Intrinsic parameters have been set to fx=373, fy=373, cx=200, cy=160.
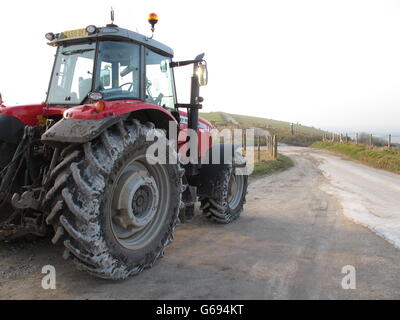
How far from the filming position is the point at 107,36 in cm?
440

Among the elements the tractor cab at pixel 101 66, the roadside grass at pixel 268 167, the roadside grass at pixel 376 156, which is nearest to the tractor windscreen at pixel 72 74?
the tractor cab at pixel 101 66

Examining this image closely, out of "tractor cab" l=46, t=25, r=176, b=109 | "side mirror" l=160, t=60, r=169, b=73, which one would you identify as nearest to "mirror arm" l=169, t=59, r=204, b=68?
"side mirror" l=160, t=60, r=169, b=73

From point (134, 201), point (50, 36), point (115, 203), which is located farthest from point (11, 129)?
point (134, 201)

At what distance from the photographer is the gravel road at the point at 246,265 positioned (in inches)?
139

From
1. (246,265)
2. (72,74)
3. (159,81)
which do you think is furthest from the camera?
(159,81)

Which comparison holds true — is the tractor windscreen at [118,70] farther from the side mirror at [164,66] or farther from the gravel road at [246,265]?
the gravel road at [246,265]

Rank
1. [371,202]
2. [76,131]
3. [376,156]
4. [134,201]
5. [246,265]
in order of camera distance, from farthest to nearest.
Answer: [376,156] → [371,202] → [246,265] → [134,201] → [76,131]

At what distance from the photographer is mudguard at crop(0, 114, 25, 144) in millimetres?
4168

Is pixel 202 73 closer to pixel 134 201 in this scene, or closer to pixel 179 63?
pixel 179 63

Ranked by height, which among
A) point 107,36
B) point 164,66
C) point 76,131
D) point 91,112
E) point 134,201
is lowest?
point 134,201

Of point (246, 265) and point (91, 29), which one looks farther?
point (246, 265)

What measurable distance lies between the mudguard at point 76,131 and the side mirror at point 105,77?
1022 mm

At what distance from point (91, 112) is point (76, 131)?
10.5 inches
